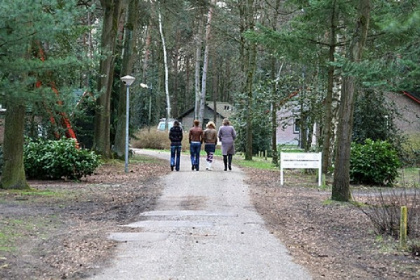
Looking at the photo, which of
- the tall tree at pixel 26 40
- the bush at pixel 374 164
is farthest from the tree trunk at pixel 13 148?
the bush at pixel 374 164

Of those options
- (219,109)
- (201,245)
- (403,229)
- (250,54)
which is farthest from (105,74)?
(219,109)

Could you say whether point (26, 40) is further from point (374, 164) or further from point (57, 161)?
point (374, 164)

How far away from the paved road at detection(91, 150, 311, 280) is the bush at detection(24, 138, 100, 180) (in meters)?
5.49

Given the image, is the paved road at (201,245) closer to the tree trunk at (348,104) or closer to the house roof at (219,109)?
the tree trunk at (348,104)

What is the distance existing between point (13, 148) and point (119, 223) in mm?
5236

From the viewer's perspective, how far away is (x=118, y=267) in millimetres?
7598

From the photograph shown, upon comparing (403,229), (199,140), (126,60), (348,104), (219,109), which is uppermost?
(219,109)

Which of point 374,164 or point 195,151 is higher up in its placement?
point 195,151

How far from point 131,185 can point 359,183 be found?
298 inches

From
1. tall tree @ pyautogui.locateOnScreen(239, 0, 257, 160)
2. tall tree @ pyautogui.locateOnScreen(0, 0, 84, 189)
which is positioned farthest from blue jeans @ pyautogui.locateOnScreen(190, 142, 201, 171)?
tall tree @ pyautogui.locateOnScreen(0, 0, 84, 189)

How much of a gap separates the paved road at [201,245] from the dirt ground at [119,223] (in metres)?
0.28

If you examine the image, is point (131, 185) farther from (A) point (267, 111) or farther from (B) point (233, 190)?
(A) point (267, 111)

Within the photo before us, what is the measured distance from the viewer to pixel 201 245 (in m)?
8.89

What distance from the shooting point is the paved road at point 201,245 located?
734cm
